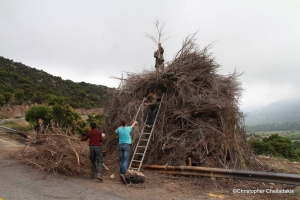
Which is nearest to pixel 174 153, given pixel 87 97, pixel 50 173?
pixel 50 173

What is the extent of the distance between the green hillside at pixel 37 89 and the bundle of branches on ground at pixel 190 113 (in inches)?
877

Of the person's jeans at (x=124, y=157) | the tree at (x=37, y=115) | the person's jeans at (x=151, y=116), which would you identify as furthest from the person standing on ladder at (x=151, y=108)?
the tree at (x=37, y=115)

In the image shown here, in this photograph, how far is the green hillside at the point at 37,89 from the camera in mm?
33856

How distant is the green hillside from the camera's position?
33.9m

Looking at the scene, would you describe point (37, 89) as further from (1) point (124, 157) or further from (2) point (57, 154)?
(1) point (124, 157)

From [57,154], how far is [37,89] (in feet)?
119

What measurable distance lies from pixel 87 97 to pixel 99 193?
41.7 metres

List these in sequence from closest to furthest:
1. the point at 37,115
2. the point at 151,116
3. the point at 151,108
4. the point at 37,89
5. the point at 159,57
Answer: the point at 151,116
the point at 151,108
the point at 159,57
the point at 37,115
the point at 37,89

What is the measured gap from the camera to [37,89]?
3975cm

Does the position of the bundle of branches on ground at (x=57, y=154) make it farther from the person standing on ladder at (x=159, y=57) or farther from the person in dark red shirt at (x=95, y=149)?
the person standing on ladder at (x=159, y=57)

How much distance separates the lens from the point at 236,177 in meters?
5.86

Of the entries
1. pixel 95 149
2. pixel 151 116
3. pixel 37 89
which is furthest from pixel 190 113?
pixel 37 89

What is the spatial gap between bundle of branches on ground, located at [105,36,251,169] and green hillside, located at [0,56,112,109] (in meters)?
22.3

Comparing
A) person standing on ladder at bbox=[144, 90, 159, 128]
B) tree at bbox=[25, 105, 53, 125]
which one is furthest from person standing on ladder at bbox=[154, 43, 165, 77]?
tree at bbox=[25, 105, 53, 125]
